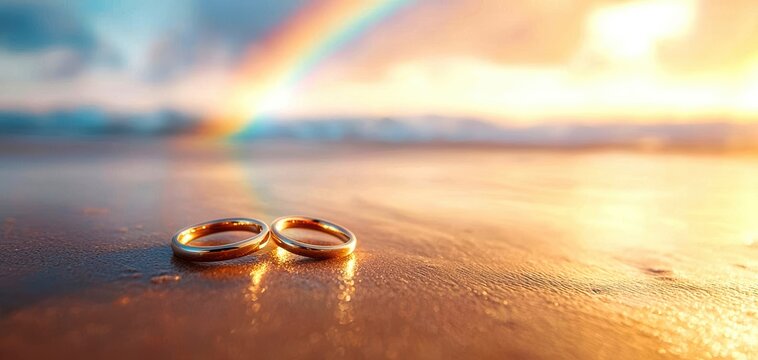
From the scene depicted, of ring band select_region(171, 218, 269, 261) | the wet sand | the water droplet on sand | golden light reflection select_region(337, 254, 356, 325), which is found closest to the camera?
the wet sand

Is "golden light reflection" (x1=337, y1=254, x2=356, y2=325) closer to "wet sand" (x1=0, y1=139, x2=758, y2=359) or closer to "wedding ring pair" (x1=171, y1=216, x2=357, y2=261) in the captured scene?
"wet sand" (x1=0, y1=139, x2=758, y2=359)

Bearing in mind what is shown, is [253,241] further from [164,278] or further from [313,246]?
[164,278]

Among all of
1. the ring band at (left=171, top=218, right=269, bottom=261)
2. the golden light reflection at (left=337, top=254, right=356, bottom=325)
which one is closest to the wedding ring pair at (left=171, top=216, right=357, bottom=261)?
the ring band at (left=171, top=218, right=269, bottom=261)

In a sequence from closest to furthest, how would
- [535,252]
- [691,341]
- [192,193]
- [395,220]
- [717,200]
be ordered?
[691,341]
[535,252]
[395,220]
[192,193]
[717,200]

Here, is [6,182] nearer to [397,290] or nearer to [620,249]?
[397,290]

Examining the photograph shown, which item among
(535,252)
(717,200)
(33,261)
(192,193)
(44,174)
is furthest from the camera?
(44,174)

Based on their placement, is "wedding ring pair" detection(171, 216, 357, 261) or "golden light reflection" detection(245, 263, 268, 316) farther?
"wedding ring pair" detection(171, 216, 357, 261)

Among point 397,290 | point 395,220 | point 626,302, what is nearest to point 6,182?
point 395,220
